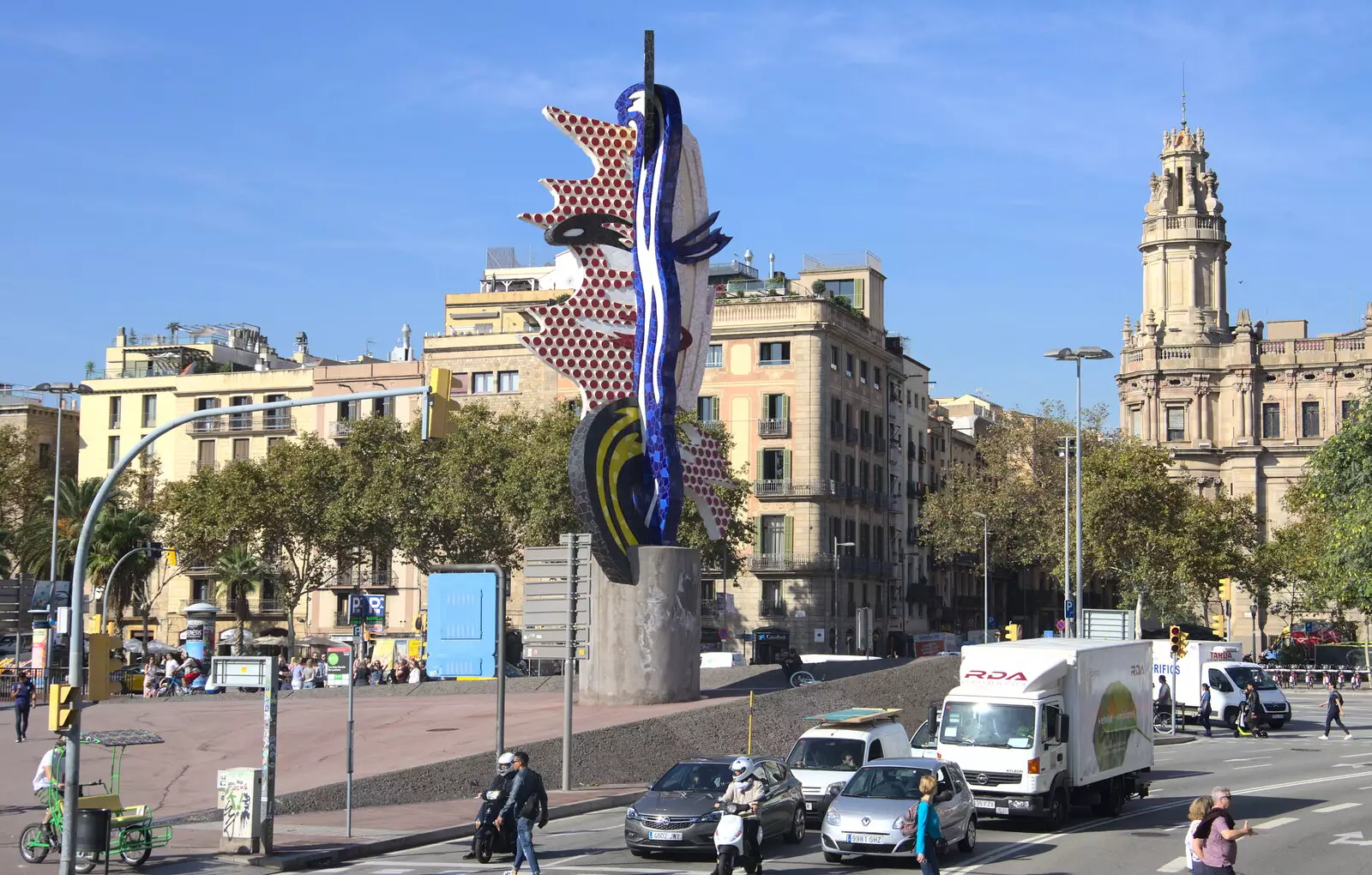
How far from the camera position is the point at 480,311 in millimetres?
96875

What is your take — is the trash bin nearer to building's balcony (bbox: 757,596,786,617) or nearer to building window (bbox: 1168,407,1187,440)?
building's balcony (bbox: 757,596,786,617)

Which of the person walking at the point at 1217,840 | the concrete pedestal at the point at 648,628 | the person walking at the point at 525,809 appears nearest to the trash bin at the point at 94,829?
the person walking at the point at 525,809

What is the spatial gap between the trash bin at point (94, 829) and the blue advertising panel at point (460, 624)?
25.7m

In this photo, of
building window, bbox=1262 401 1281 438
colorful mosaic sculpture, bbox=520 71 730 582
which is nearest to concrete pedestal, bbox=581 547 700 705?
colorful mosaic sculpture, bbox=520 71 730 582

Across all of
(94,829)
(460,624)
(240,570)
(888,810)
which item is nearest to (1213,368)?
(240,570)

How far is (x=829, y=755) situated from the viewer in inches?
1033

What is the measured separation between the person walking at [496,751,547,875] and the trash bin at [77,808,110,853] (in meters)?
5.09

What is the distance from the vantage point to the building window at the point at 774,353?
252 ft

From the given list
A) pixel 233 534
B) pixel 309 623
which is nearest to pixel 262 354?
pixel 309 623

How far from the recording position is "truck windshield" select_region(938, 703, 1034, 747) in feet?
81.0

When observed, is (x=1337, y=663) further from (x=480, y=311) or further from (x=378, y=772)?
(x=378, y=772)

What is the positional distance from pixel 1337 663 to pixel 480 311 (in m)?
51.9

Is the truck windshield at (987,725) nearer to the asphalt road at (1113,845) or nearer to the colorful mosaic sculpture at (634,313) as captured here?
the asphalt road at (1113,845)

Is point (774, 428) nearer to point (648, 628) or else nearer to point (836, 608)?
point (836, 608)
